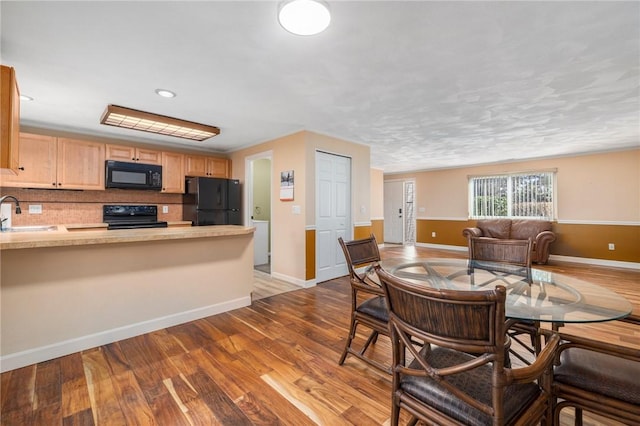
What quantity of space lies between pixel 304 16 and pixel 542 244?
607 centimetres

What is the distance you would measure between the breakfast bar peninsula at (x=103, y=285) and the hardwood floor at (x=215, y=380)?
15 cm

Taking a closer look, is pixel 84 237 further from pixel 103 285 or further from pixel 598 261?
pixel 598 261

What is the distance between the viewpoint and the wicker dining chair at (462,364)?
86cm

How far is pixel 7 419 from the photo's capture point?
1.51 metres

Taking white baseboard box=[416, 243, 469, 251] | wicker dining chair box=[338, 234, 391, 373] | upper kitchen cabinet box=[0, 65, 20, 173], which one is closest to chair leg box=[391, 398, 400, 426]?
wicker dining chair box=[338, 234, 391, 373]

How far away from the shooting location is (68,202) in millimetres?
4117

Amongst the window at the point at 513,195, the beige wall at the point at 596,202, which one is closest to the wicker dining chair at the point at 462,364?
the beige wall at the point at 596,202

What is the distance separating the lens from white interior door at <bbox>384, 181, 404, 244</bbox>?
28.0 feet

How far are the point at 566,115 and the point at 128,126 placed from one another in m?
5.66

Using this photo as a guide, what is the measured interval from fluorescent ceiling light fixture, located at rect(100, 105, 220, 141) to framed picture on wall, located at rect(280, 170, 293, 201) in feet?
3.73

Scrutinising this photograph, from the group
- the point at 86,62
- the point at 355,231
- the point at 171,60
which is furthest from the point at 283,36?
the point at 355,231

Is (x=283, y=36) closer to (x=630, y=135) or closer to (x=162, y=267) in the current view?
(x=162, y=267)

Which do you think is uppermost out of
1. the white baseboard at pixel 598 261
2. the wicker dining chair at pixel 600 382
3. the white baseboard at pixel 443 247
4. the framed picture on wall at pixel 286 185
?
the framed picture on wall at pixel 286 185

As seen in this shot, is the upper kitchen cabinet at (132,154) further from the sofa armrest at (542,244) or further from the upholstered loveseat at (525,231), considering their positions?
the sofa armrest at (542,244)
